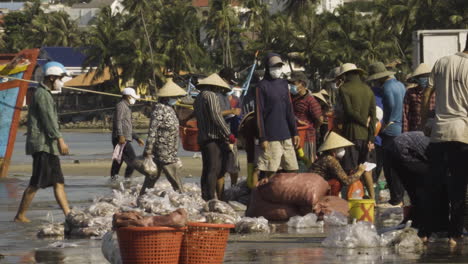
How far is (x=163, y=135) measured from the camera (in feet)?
47.7

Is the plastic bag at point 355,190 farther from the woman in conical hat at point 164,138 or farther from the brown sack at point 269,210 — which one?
the woman in conical hat at point 164,138

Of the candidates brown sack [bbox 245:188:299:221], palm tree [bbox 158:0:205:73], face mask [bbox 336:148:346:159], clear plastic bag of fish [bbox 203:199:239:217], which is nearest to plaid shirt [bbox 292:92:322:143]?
face mask [bbox 336:148:346:159]

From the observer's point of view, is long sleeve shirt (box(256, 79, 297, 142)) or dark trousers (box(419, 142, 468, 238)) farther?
long sleeve shirt (box(256, 79, 297, 142))

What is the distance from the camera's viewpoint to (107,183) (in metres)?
20.1

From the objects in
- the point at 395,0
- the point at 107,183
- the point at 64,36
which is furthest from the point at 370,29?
the point at 107,183

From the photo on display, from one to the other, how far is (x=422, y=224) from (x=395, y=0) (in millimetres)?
77653

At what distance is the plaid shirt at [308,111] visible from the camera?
580 inches

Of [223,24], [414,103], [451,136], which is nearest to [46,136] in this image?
[414,103]

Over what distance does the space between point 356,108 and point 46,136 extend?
132 inches

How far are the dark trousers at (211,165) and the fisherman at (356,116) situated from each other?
1.45 metres

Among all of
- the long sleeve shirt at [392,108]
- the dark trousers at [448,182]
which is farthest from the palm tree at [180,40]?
the dark trousers at [448,182]

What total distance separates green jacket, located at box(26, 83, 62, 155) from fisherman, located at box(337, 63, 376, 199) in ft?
10.3

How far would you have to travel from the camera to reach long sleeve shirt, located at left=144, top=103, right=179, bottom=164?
14.5 meters

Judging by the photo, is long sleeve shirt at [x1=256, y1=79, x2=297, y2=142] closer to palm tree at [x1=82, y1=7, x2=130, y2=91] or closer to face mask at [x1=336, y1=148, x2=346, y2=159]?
face mask at [x1=336, y1=148, x2=346, y2=159]
